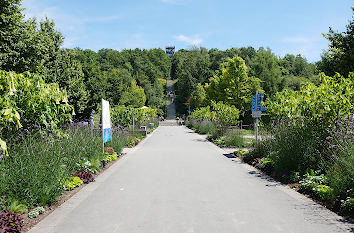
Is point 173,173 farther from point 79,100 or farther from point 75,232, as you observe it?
point 79,100

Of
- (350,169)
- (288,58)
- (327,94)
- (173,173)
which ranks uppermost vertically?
(288,58)

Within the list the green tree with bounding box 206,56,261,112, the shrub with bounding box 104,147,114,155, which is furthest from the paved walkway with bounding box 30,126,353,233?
the green tree with bounding box 206,56,261,112

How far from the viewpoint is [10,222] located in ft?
15.4

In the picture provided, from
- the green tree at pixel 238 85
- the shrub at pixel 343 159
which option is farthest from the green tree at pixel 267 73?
the shrub at pixel 343 159

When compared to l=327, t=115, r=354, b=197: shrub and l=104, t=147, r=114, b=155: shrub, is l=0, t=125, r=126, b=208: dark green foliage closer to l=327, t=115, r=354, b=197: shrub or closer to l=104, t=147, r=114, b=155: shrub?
l=104, t=147, r=114, b=155: shrub

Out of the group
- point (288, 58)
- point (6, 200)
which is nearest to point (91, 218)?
point (6, 200)

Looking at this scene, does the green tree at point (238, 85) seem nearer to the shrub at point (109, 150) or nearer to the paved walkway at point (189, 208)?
the shrub at point (109, 150)

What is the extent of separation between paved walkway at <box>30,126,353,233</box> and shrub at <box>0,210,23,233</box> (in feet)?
1.21

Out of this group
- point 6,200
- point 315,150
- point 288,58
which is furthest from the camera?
point 288,58

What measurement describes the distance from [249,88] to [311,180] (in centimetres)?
3895

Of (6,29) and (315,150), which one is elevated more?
(6,29)

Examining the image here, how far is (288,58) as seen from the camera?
11706cm

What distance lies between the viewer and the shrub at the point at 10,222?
460cm

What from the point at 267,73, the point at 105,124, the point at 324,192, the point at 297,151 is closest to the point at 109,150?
the point at 105,124
